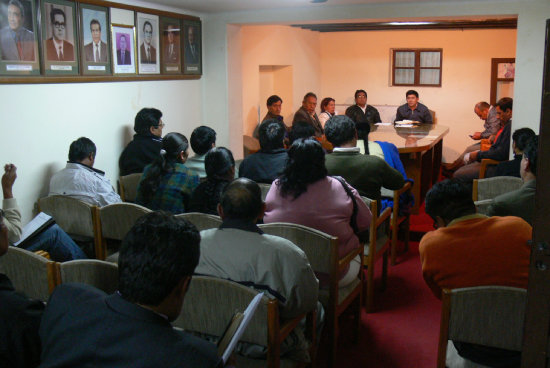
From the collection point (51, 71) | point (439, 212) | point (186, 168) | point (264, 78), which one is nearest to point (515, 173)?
point (439, 212)

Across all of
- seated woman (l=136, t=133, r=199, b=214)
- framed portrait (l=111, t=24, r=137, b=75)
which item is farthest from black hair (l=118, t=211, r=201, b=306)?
framed portrait (l=111, t=24, r=137, b=75)

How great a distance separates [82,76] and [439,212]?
326 centimetres

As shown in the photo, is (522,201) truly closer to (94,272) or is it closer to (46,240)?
(94,272)

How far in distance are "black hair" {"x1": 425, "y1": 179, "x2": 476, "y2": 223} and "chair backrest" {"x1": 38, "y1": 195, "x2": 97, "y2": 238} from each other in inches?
79.1

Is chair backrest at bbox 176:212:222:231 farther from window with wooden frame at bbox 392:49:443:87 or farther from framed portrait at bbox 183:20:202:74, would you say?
window with wooden frame at bbox 392:49:443:87

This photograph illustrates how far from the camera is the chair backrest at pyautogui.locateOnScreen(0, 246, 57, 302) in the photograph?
7.04 ft

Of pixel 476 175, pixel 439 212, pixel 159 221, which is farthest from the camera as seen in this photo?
pixel 476 175

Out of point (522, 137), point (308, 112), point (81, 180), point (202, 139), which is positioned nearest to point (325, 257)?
point (202, 139)

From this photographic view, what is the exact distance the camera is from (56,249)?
9.73 feet

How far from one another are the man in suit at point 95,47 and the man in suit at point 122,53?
0.19 metres

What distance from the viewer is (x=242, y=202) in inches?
86.0

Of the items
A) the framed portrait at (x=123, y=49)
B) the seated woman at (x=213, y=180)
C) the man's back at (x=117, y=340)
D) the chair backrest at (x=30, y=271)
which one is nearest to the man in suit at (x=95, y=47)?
the framed portrait at (x=123, y=49)

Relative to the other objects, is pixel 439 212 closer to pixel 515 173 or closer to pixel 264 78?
pixel 515 173

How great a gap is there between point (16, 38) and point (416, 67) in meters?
7.42
